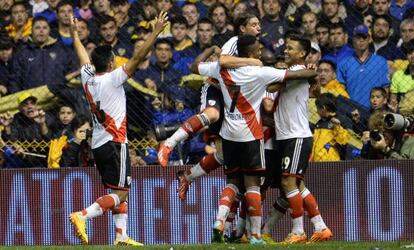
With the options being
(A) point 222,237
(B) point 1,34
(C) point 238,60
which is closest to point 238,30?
(C) point 238,60

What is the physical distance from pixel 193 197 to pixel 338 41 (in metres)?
2.60

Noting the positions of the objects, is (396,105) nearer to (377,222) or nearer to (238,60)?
(377,222)

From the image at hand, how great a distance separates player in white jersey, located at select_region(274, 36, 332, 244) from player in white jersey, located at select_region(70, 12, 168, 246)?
1361 mm

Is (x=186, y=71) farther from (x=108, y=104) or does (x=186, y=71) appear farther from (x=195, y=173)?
(x=108, y=104)

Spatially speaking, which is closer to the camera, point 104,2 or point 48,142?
point 48,142

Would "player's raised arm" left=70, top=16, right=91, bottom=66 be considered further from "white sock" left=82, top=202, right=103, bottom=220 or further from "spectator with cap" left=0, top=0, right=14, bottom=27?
"spectator with cap" left=0, top=0, right=14, bottom=27

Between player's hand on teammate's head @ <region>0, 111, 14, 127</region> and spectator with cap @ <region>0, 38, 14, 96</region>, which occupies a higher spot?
spectator with cap @ <region>0, 38, 14, 96</region>

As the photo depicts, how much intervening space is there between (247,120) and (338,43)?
3425 mm

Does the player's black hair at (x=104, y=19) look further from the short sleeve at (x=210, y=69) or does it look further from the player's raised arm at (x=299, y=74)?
the player's raised arm at (x=299, y=74)

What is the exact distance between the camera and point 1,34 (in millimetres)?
16078

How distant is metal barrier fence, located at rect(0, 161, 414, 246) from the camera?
14.6m

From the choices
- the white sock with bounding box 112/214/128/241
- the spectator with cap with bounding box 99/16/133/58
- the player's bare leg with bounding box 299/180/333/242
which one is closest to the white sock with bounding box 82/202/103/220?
the white sock with bounding box 112/214/128/241

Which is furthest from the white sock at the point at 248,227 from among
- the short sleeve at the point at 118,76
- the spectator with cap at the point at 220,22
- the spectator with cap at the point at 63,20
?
the spectator with cap at the point at 63,20

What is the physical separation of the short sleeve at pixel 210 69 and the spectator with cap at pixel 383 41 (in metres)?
3.21
